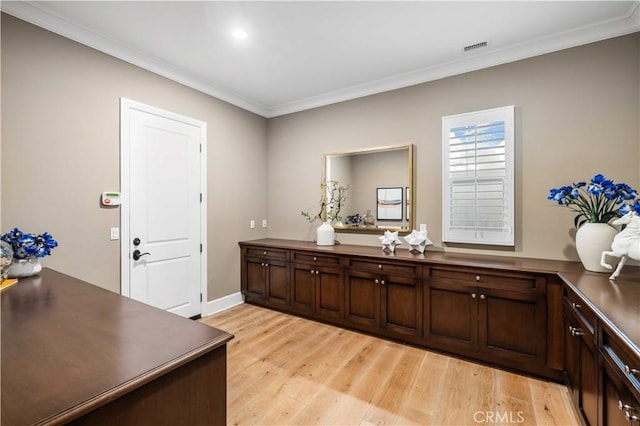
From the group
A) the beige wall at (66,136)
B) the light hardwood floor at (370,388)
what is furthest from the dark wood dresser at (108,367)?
the beige wall at (66,136)

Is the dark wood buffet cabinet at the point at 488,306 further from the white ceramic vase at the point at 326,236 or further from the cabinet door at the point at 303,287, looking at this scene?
the white ceramic vase at the point at 326,236

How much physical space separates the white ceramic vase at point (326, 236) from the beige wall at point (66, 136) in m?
2.15

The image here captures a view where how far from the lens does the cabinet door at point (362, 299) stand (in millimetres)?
3020

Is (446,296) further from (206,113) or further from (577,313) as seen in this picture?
(206,113)

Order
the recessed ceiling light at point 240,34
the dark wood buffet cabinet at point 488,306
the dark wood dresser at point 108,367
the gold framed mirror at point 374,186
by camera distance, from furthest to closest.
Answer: the gold framed mirror at point 374,186
the recessed ceiling light at point 240,34
the dark wood buffet cabinet at point 488,306
the dark wood dresser at point 108,367

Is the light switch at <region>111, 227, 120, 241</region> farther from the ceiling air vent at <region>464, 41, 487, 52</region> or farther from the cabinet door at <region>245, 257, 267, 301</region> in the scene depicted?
the ceiling air vent at <region>464, 41, 487, 52</region>

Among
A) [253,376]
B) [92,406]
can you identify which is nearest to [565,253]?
[253,376]

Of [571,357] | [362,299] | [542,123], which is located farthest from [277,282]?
[542,123]

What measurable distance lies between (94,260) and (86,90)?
1.51m

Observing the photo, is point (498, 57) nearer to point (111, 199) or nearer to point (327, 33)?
point (327, 33)

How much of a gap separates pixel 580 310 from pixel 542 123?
5.81 ft

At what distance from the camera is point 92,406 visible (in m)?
0.73

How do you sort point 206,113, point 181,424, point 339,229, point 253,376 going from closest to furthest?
point 181,424 → point 253,376 → point 206,113 → point 339,229

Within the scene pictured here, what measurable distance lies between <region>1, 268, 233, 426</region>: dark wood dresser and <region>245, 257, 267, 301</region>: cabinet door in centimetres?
251
